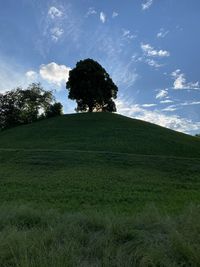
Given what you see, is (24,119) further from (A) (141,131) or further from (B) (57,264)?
(B) (57,264)

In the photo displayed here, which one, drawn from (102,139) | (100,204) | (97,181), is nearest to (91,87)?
(102,139)

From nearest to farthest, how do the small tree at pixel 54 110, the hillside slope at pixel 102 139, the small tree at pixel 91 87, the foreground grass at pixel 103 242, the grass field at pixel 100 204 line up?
the foreground grass at pixel 103 242, the grass field at pixel 100 204, the hillside slope at pixel 102 139, the small tree at pixel 91 87, the small tree at pixel 54 110

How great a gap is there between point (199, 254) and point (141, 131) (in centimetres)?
3947

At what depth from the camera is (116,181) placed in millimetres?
17766

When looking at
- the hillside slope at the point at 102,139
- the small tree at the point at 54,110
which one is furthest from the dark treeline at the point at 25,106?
the hillside slope at the point at 102,139

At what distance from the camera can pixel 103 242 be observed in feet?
20.0

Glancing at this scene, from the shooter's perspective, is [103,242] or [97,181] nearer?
[103,242]

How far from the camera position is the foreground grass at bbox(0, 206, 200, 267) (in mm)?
5152

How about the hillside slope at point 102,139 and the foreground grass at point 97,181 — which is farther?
the hillside slope at point 102,139

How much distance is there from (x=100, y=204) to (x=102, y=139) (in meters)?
24.4

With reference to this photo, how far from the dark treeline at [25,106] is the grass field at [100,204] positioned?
98.8 feet

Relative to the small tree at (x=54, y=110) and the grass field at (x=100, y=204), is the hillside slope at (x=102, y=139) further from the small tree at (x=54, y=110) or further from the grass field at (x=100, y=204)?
the small tree at (x=54, y=110)

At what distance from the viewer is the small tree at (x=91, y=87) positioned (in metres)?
59.1

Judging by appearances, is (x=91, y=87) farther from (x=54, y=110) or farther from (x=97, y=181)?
(x=97, y=181)
